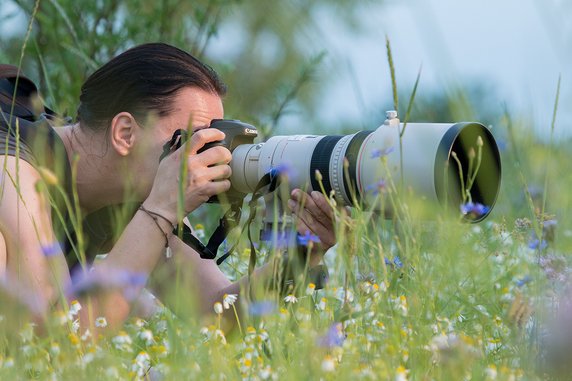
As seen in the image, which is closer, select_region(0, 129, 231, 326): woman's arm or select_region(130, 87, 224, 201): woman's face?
select_region(0, 129, 231, 326): woman's arm

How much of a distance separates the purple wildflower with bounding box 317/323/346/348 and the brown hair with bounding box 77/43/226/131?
906 millimetres

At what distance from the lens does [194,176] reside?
6.81 ft

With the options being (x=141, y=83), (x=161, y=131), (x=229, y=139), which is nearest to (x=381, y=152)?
(x=229, y=139)

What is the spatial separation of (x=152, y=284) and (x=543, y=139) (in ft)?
3.89

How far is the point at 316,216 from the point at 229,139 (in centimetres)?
29

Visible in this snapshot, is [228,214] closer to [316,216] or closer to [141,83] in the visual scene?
[316,216]

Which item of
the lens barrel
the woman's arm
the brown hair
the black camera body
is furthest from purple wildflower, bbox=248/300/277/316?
the brown hair

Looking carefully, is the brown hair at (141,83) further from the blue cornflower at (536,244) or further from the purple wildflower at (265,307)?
the blue cornflower at (536,244)

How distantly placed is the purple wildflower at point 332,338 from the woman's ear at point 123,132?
88 centimetres

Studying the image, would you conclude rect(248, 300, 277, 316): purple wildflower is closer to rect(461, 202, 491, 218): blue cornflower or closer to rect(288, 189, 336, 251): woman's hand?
rect(461, 202, 491, 218): blue cornflower

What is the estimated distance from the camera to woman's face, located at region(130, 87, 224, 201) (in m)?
2.26

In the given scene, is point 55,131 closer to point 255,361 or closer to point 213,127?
point 213,127

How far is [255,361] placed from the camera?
1.65 m

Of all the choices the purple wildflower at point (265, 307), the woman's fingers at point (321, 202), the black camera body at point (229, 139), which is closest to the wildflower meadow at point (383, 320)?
the purple wildflower at point (265, 307)
